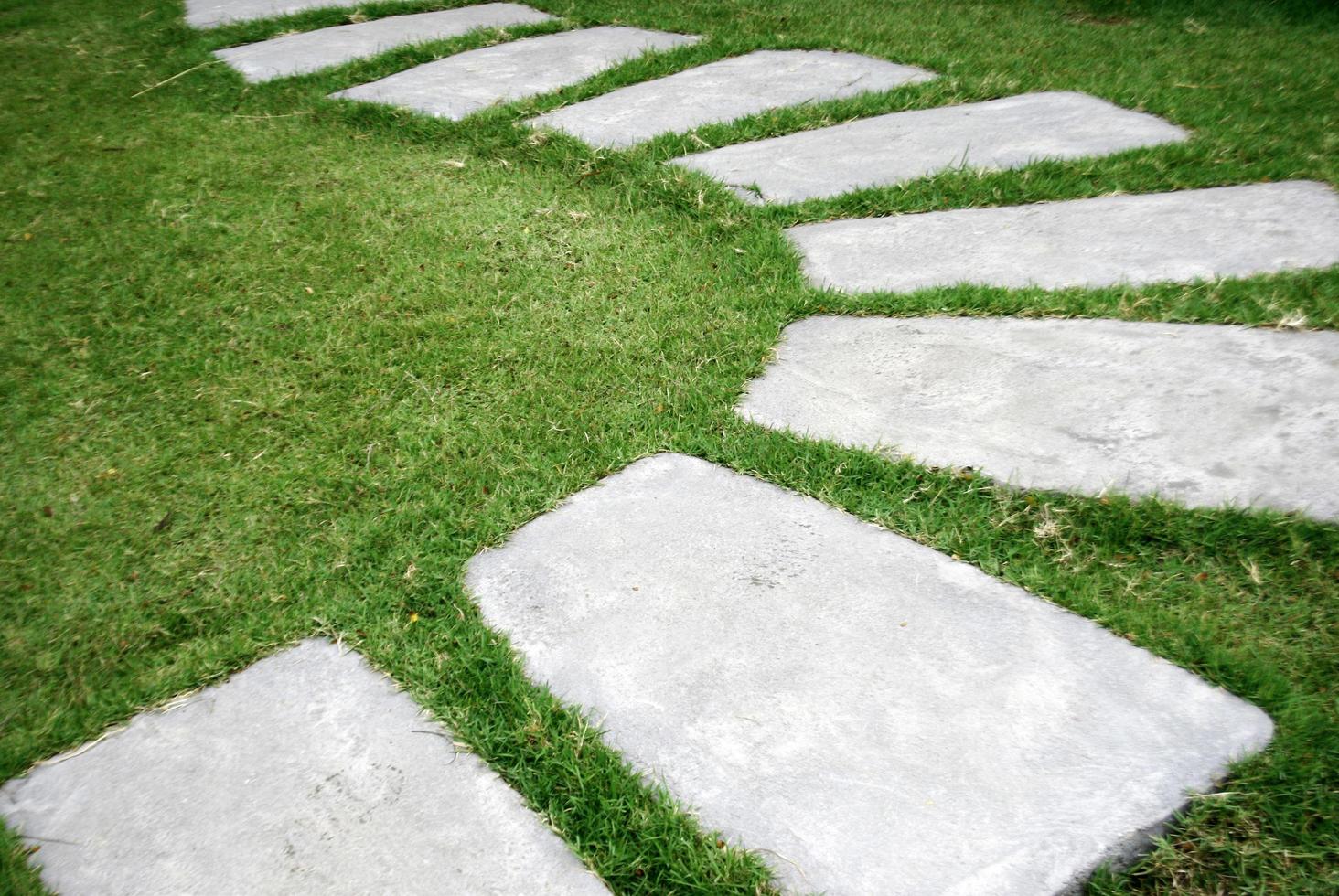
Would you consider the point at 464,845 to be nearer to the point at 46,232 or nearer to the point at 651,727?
the point at 651,727

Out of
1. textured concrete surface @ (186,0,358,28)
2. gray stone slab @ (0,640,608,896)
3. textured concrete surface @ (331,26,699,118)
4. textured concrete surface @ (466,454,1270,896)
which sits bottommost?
gray stone slab @ (0,640,608,896)

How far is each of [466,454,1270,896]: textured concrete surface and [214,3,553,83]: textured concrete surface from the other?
2.69m

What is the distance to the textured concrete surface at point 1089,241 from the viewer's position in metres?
2.02

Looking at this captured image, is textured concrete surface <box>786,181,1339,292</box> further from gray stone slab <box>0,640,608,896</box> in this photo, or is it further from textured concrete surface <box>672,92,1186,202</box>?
gray stone slab <box>0,640,608,896</box>

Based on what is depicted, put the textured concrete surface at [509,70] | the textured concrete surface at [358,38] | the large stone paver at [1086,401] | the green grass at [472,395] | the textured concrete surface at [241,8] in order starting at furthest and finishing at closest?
the textured concrete surface at [241,8], the textured concrete surface at [358,38], the textured concrete surface at [509,70], the large stone paver at [1086,401], the green grass at [472,395]

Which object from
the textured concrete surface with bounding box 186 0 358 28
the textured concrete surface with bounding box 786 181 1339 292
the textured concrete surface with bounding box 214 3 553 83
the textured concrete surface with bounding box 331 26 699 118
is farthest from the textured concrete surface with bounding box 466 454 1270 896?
the textured concrete surface with bounding box 186 0 358 28

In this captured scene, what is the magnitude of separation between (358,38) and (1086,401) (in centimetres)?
324

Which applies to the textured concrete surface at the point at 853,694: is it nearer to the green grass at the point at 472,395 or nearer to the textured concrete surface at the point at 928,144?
the green grass at the point at 472,395

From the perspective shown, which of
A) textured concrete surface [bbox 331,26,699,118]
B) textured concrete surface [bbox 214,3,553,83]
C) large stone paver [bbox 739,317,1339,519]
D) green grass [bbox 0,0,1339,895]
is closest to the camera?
green grass [bbox 0,0,1339,895]

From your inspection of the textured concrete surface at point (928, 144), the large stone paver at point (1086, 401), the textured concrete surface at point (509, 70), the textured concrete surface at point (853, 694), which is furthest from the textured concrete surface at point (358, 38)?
the textured concrete surface at point (853, 694)

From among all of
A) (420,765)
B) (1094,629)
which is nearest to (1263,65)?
(1094,629)

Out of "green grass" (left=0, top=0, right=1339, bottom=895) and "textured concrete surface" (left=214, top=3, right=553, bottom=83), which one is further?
"textured concrete surface" (left=214, top=3, right=553, bottom=83)

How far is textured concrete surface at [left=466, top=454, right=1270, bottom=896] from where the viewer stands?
3.44ft

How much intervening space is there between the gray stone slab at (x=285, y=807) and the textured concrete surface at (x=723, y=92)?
197 cm
